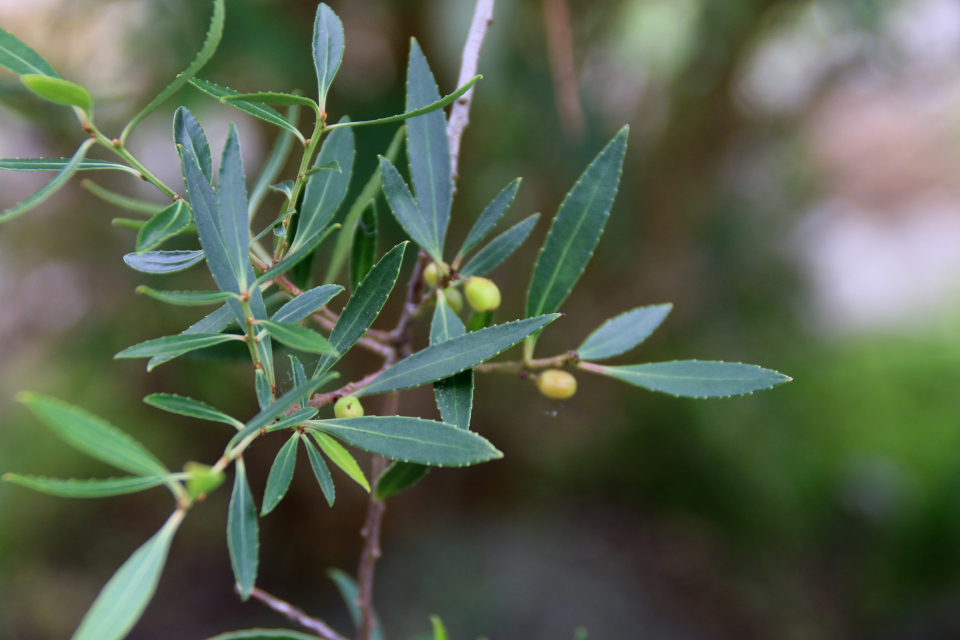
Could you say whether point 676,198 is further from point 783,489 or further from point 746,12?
point 783,489

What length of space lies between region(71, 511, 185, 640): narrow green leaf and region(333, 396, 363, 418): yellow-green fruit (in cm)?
11

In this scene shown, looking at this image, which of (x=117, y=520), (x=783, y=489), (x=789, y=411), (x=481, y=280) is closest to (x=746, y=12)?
(x=789, y=411)

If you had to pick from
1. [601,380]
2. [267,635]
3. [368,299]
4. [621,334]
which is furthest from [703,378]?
[601,380]

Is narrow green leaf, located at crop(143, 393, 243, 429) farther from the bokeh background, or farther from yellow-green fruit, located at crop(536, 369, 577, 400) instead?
the bokeh background

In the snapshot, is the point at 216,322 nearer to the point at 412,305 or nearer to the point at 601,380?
the point at 412,305

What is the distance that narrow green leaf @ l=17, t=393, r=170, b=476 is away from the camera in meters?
0.17

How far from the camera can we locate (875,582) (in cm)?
160

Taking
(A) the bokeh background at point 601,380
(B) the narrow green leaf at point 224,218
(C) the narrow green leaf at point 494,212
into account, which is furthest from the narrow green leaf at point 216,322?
(A) the bokeh background at point 601,380

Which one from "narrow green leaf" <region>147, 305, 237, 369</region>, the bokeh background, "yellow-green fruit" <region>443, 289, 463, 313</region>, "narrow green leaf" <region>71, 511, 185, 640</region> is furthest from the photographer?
the bokeh background

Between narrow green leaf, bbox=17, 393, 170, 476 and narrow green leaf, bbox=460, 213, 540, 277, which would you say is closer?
narrow green leaf, bbox=17, 393, 170, 476

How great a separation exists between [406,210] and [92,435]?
18 cm

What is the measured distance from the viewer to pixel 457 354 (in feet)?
0.89

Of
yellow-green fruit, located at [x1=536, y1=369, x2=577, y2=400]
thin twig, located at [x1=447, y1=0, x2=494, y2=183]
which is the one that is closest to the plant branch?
yellow-green fruit, located at [x1=536, y1=369, x2=577, y2=400]

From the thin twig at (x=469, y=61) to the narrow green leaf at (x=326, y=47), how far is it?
65mm
